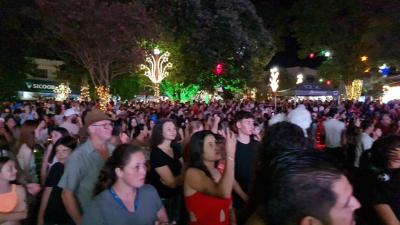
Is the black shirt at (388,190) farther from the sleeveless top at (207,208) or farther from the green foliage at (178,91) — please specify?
the green foliage at (178,91)

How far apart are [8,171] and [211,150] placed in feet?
6.88

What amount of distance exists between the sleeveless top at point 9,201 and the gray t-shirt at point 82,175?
0.74m

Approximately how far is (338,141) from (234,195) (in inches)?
211

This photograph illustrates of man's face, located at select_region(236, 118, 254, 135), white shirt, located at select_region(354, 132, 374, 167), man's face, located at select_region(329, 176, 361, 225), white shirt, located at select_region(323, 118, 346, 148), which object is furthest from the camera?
white shirt, located at select_region(323, 118, 346, 148)

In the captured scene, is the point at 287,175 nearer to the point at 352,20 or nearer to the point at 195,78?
the point at 195,78

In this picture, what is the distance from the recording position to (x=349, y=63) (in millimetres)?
37750

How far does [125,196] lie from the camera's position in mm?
3074

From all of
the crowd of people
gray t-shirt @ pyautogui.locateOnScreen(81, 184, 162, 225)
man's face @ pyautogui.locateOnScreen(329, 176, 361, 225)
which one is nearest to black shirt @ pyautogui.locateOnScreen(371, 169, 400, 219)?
the crowd of people

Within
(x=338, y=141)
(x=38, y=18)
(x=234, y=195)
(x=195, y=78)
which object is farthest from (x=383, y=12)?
(x=234, y=195)

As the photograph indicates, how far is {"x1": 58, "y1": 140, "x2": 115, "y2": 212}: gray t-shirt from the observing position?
3902mm

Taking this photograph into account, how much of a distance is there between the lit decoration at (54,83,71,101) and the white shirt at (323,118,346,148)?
1580 inches

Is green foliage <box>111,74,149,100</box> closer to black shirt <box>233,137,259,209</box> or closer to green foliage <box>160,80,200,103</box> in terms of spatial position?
green foliage <box>160,80,200,103</box>

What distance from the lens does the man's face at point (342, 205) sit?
1.68 meters

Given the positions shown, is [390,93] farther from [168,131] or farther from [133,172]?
[133,172]
